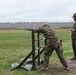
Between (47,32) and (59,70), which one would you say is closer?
(47,32)

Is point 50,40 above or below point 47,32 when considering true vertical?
below

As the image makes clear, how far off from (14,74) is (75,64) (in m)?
2.70

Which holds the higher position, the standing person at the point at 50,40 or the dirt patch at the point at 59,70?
the standing person at the point at 50,40

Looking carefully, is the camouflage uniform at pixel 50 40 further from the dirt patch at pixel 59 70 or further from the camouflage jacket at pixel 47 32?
the dirt patch at pixel 59 70

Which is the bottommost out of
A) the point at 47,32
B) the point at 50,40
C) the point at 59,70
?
the point at 59,70

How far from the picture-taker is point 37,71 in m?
11.6


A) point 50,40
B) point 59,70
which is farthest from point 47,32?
point 59,70

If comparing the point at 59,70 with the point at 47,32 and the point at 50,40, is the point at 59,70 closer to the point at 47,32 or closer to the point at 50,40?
the point at 50,40

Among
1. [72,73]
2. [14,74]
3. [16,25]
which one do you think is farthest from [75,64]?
[16,25]

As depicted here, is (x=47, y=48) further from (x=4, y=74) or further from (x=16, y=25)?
(x=16, y=25)

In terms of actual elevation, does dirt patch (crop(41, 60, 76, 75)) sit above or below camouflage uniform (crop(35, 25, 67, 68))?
below

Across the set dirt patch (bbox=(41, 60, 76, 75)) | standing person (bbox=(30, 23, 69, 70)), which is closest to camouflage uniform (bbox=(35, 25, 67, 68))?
standing person (bbox=(30, 23, 69, 70))

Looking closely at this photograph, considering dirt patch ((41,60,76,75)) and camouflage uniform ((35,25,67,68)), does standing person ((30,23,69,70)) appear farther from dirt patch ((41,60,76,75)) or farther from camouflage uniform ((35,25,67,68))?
dirt patch ((41,60,76,75))

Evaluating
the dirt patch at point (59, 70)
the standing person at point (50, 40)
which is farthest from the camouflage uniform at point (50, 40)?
the dirt patch at point (59, 70)
